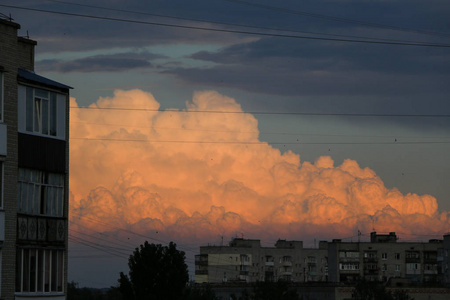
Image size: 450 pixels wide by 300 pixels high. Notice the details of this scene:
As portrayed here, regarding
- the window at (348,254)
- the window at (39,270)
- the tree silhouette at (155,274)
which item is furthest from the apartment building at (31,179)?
the window at (348,254)

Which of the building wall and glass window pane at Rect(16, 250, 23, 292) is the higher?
the building wall

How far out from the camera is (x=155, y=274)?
234ft

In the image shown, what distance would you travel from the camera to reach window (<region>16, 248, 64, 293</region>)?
124 ft

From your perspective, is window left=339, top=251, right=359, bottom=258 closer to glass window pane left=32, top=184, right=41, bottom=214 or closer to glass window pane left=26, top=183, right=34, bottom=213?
glass window pane left=32, top=184, right=41, bottom=214

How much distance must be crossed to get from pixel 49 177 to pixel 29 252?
355cm

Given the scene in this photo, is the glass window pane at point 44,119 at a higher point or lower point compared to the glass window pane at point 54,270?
higher

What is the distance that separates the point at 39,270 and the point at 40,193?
3.36 m

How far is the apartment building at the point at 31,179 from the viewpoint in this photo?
123 feet

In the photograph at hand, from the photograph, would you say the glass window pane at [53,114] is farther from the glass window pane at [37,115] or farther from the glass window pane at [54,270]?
the glass window pane at [54,270]

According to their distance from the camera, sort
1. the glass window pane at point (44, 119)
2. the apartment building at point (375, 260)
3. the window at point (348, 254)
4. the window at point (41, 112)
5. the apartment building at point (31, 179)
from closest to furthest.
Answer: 1. the apartment building at point (31, 179)
2. the window at point (41, 112)
3. the glass window pane at point (44, 119)
4. the apartment building at point (375, 260)
5. the window at point (348, 254)

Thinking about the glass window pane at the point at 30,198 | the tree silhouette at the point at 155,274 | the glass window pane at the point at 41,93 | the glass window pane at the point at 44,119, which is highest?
the glass window pane at the point at 41,93

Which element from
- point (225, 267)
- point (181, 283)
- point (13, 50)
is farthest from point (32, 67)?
point (225, 267)

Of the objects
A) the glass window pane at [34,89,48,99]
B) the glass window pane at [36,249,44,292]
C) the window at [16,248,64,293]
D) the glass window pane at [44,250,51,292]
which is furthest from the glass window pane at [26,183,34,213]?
the glass window pane at [34,89,48,99]

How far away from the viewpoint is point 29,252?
3828cm
